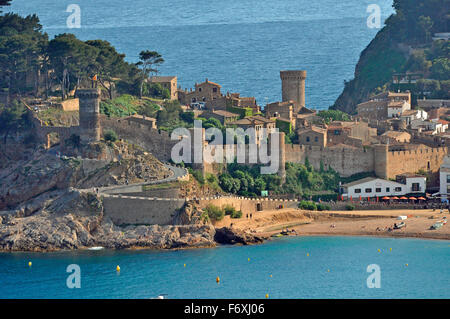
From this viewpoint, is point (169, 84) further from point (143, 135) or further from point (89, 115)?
point (89, 115)

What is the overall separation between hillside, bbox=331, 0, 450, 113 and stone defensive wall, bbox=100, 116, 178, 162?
22497 mm

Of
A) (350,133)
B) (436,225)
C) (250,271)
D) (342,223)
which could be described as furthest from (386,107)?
(250,271)

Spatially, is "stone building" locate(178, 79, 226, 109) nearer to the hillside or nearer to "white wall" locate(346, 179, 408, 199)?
"white wall" locate(346, 179, 408, 199)

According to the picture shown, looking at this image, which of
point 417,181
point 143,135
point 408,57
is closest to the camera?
point 143,135

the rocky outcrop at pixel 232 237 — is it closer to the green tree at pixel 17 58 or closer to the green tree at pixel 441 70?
the green tree at pixel 17 58

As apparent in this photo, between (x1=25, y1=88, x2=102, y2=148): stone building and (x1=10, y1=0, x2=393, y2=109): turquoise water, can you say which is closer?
(x1=25, y1=88, x2=102, y2=148): stone building

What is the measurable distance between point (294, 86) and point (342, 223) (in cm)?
1724

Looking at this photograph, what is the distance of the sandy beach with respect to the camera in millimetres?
57312

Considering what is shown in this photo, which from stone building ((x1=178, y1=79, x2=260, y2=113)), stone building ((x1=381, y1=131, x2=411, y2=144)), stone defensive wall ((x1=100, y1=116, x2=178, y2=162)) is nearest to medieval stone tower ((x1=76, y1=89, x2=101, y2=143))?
stone defensive wall ((x1=100, y1=116, x2=178, y2=162))

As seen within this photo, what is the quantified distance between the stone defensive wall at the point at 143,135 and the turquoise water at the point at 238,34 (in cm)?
3482

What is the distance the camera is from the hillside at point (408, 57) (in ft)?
266

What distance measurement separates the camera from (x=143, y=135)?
61.4 meters

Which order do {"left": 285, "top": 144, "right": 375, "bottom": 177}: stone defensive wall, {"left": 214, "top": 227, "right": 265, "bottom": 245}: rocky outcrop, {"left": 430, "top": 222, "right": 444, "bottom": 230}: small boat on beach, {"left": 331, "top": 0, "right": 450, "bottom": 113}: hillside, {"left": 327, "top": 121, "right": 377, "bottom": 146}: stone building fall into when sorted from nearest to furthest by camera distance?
1. {"left": 214, "top": 227, "right": 265, "bottom": 245}: rocky outcrop
2. {"left": 430, "top": 222, "right": 444, "bottom": 230}: small boat on beach
3. {"left": 285, "top": 144, "right": 375, "bottom": 177}: stone defensive wall
4. {"left": 327, "top": 121, "right": 377, "bottom": 146}: stone building
5. {"left": 331, "top": 0, "right": 450, "bottom": 113}: hillside

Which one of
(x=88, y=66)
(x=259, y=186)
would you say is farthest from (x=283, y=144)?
(x=88, y=66)
